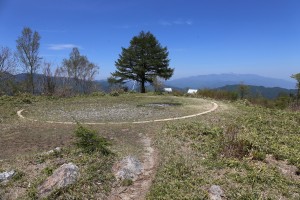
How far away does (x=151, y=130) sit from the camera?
292 inches

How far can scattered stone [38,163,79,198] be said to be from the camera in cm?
393

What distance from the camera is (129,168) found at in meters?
4.73

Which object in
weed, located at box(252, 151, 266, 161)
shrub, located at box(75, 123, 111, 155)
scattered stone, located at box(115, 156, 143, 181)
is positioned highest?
shrub, located at box(75, 123, 111, 155)

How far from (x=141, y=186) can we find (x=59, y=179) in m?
1.28

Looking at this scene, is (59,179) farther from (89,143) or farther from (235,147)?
(235,147)

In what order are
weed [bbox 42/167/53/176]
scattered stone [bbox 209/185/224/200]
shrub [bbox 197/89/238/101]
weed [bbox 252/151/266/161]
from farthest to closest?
shrub [bbox 197/89/238/101] < weed [bbox 252/151/266/161] < weed [bbox 42/167/53/176] < scattered stone [bbox 209/185/224/200]

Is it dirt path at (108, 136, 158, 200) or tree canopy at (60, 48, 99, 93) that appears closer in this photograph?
dirt path at (108, 136, 158, 200)

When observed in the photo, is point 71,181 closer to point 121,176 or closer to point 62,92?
point 121,176

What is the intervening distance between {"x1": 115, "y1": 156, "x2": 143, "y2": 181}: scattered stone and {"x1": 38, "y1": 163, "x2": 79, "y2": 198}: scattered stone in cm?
72

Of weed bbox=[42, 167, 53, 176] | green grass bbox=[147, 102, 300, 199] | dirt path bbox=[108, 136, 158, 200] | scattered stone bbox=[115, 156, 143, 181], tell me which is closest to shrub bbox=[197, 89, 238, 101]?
green grass bbox=[147, 102, 300, 199]

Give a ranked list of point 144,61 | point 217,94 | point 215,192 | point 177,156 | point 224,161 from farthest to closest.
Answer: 1. point 144,61
2. point 217,94
3. point 177,156
4. point 224,161
5. point 215,192

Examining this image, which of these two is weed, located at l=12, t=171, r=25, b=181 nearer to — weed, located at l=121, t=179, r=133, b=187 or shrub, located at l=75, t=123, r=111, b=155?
shrub, located at l=75, t=123, r=111, b=155

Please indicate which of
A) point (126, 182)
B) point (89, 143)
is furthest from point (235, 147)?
point (89, 143)

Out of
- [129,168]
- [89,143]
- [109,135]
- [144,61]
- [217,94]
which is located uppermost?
[144,61]
